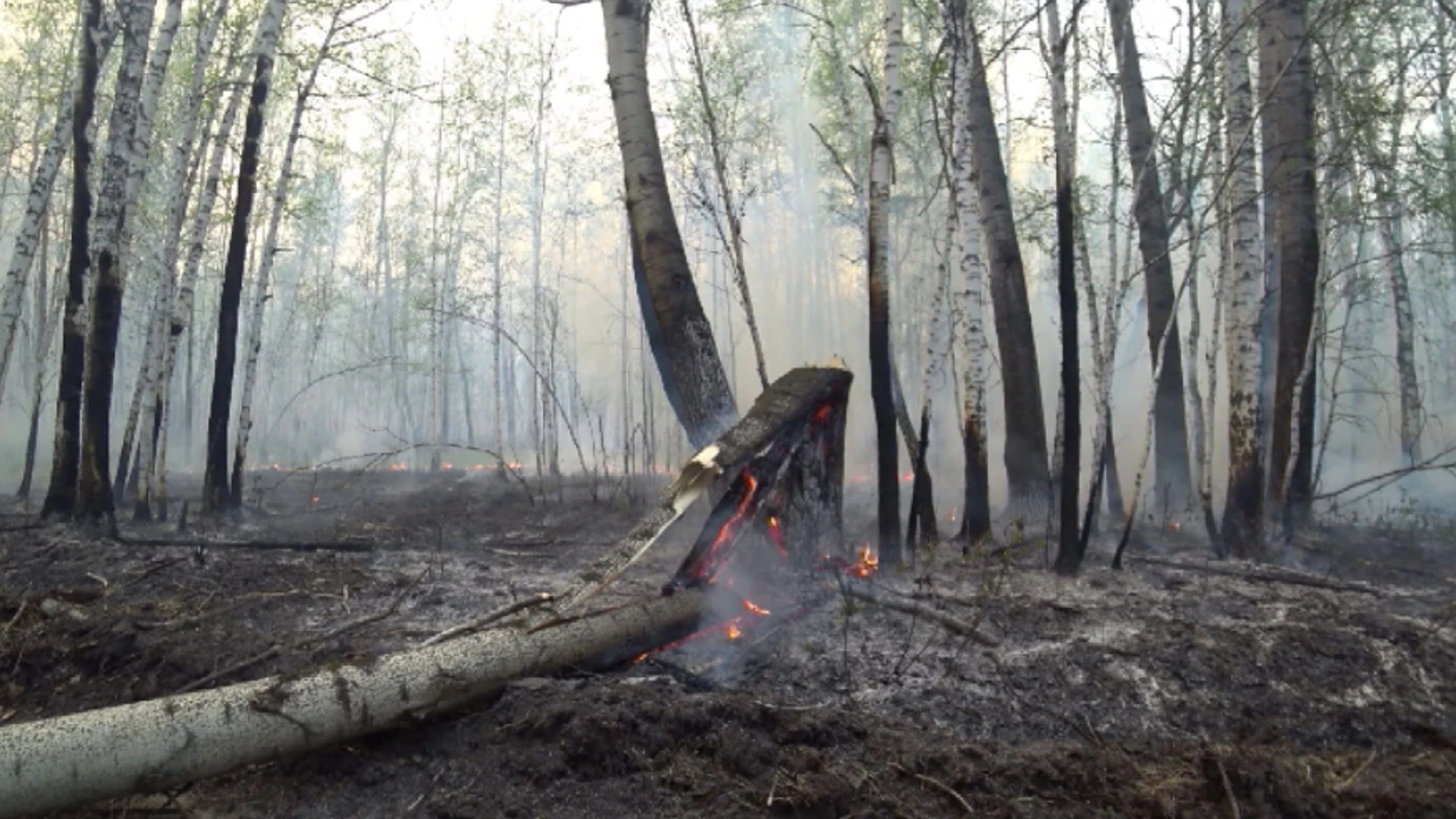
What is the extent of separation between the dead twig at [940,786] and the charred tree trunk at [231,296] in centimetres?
1089

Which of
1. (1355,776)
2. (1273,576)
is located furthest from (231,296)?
(1355,776)

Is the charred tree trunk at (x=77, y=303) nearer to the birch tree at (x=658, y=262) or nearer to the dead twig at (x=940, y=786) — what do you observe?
the birch tree at (x=658, y=262)

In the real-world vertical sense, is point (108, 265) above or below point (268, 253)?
below

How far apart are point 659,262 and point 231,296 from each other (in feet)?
25.4

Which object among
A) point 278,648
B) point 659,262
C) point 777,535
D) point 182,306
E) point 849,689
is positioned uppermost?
point 182,306

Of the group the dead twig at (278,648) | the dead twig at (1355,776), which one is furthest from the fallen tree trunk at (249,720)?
the dead twig at (1355,776)

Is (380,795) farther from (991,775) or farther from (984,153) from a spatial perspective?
(984,153)

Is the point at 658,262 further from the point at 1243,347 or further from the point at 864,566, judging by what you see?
the point at 1243,347

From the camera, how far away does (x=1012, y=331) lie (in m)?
9.95

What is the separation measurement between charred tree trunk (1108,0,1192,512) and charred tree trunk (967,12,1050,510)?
5.85 feet

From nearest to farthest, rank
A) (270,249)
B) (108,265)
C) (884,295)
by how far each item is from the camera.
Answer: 1. (884,295)
2. (108,265)
3. (270,249)

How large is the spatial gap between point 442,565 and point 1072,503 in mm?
5099

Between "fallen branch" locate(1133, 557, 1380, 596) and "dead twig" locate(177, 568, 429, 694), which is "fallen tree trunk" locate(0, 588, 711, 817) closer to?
"dead twig" locate(177, 568, 429, 694)

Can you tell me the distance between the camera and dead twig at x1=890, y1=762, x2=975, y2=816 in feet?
9.59
